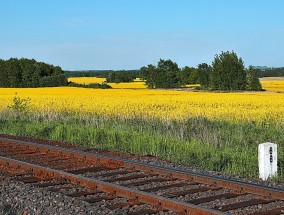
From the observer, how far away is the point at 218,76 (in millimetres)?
98500

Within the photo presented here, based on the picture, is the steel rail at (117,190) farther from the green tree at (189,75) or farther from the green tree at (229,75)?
the green tree at (189,75)

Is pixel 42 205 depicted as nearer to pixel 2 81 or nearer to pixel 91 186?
pixel 91 186

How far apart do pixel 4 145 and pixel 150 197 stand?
930 centimetres

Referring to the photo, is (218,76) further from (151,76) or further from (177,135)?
(177,135)

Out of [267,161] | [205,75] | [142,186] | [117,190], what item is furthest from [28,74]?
[117,190]

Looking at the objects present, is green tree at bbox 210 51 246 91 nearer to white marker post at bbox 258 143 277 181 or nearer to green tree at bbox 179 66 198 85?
green tree at bbox 179 66 198 85

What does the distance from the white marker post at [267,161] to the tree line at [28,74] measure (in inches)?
3506

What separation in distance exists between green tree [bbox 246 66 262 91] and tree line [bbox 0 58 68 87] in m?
34.9

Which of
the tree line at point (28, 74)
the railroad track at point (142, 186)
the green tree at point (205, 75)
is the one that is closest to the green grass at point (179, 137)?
the railroad track at point (142, 186)

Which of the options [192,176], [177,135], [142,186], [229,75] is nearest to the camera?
[142,186]

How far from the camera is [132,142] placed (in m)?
16.4

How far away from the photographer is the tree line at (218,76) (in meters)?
97.2

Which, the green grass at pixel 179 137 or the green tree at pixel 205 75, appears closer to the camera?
the green grass at pixel 179 137

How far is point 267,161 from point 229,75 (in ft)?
292
